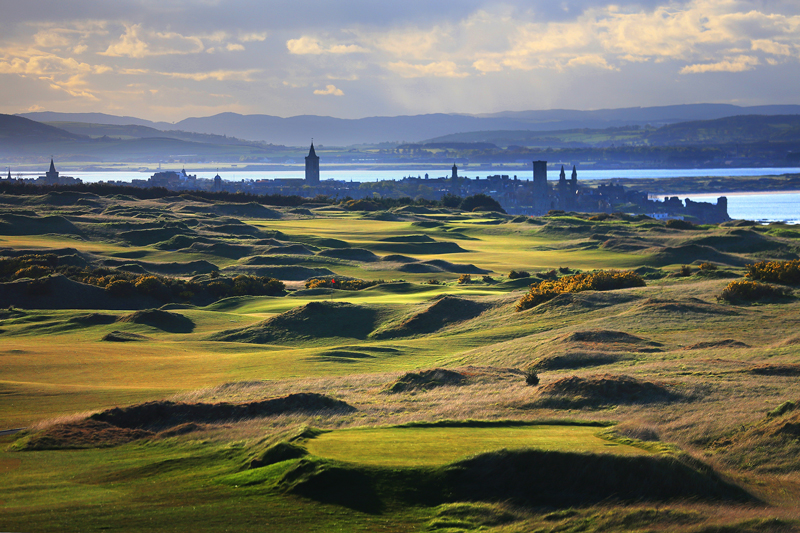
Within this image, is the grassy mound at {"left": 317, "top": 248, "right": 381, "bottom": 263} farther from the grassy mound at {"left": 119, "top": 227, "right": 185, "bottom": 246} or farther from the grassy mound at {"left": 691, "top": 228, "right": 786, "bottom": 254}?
the grassy mound at {"left": 691, "top": 228, "right": 786, "bottom": 254}

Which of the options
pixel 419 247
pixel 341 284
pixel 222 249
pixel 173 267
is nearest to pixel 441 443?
pixel 341 284

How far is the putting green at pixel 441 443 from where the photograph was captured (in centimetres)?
1055

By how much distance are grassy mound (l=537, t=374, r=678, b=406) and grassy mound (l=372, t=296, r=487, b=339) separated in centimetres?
1574

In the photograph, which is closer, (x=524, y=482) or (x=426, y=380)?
(x=524, y=482)

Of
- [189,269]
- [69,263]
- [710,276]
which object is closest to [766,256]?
[710,276]

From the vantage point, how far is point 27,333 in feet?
98.9

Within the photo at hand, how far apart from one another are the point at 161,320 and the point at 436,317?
12419 millimetres

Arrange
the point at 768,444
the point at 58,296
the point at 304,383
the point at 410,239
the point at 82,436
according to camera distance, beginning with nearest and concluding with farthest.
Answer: the point at 768,444 → the point at 82,436 → the point at 304,383 → the point at 58,296 → the point at 410,239

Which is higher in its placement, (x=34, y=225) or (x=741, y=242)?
(x=34, y=225)

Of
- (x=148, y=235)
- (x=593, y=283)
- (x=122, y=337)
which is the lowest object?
(x=122, y=337)

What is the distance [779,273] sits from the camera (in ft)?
99.9

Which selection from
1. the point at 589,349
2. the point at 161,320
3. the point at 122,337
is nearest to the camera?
the point at 589,349

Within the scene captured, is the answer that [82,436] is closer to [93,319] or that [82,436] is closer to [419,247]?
[93,319]

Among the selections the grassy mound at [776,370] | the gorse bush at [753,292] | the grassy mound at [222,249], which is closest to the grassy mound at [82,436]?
the grassy mound at [776,370]
